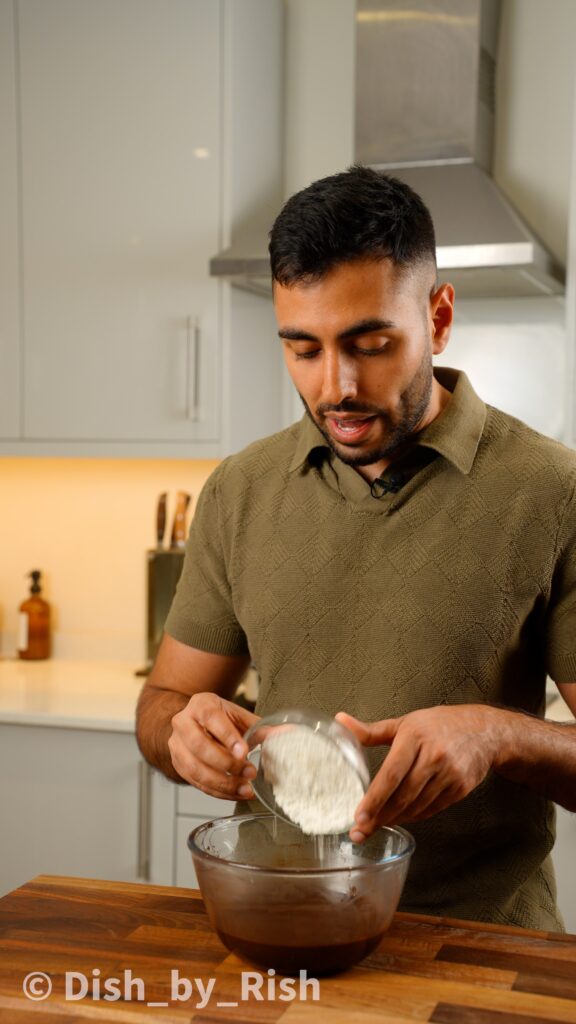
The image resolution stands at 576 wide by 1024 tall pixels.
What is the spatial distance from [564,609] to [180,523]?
63.6 inches

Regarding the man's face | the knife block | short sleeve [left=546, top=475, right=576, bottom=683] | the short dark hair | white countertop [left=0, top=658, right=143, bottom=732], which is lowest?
white countertop [left=0, top=658, right=143, bottom=732]

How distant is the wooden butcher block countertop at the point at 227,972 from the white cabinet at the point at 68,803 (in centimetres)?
133

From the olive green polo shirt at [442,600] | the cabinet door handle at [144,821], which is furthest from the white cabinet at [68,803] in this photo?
the olive green polo shirt at [442,600]

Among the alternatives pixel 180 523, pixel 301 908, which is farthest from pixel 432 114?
pixel 301 908

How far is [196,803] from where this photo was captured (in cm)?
232

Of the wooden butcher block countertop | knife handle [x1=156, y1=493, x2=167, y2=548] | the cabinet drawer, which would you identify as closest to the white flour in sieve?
the wooden butcher block countertop

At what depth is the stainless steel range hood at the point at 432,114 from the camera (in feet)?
7.92

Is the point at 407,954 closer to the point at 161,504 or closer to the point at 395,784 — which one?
the point at 395,784

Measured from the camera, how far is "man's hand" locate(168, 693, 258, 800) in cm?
101

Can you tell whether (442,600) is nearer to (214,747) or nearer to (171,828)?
(214,747)

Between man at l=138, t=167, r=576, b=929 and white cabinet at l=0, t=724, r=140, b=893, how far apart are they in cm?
95

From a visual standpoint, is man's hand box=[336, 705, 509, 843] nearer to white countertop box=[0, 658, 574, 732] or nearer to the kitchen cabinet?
white countertop box=[0, 658, 574, 732]

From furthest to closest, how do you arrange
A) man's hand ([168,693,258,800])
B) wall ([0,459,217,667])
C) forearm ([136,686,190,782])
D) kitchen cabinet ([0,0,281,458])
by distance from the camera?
1. wall ([0,459,217,667])
2. kitchen cabinet ([0,0,281,458])
3. forearm ([136,686,190,782])
4. man's hand ([168,693,258,800])

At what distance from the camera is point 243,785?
1010mm
